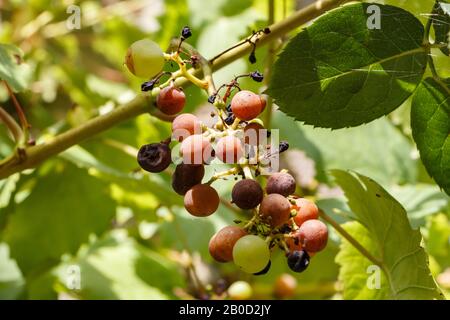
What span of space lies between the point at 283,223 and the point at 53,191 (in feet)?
2.68

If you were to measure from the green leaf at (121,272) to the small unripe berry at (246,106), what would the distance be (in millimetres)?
697

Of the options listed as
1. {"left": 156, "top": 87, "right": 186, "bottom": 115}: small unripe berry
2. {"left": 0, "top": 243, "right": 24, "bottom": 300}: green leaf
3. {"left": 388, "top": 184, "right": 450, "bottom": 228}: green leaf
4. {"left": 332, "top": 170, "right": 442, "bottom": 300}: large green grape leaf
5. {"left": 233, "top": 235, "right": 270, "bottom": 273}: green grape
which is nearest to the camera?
{"left": 233, "top": 235, "right": 270, "bottom": 273}: green grape

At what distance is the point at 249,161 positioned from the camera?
2.42 ft

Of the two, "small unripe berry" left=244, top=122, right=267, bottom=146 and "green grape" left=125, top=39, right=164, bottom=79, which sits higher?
"green grape" left=125, top=39, right=164, bottom=79

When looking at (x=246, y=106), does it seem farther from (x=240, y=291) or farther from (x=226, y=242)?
(x=240, y=291)

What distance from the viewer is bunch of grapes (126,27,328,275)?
701mm

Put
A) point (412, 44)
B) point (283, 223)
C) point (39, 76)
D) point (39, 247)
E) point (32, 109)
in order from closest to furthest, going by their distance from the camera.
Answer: point (283, 223)
point (412, 44)
point (39, 247)
point (32, 109)
point (39, 76)

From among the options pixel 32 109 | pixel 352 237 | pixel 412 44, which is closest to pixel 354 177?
pixel 352 237

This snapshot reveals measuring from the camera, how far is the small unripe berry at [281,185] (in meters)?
0.72

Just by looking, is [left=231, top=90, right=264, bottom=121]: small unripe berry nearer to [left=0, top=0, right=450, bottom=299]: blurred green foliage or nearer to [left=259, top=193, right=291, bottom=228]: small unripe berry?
[left=259, top=193, right=291, bottom=228]: small unripe berry

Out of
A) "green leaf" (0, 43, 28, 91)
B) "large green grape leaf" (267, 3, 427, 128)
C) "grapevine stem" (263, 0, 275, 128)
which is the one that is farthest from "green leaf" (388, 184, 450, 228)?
"green leaf" (0, 43, 28, 91)

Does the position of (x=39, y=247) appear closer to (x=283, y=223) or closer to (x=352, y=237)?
(x=352, y=237)

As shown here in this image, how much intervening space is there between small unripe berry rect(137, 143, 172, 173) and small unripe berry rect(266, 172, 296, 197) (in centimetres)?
11

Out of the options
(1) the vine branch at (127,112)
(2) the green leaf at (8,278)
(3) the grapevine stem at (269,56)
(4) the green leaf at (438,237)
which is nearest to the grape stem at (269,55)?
(3) the grapevine stem at (269,56)
